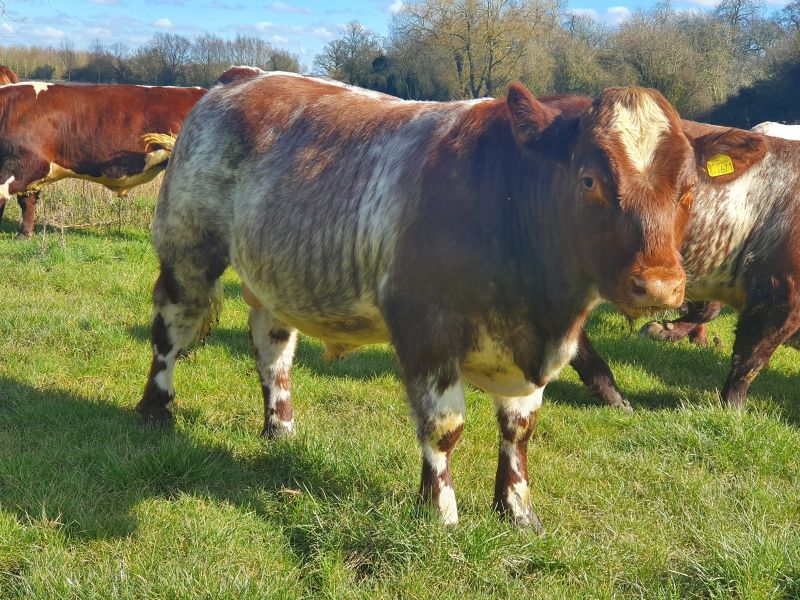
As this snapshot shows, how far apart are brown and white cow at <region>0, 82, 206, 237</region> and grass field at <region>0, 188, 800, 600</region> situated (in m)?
5.07

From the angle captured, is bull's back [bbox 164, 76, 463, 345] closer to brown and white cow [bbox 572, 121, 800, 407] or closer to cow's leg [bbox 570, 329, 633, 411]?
cow's leg [bbox 570, 329, 633, 411]

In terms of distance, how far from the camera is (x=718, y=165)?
310cm

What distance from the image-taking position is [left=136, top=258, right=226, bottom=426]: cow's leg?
459 centimetres

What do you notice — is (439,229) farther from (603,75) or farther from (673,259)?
(603,75)

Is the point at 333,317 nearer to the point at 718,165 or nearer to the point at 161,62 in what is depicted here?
the point at 718,165

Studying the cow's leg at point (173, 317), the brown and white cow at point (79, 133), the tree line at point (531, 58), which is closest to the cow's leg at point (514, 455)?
the cow's leg at point (173, 317)

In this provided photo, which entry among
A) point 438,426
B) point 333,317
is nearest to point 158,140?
point 333,317

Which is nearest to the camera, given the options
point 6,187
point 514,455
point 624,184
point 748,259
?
point 624,184

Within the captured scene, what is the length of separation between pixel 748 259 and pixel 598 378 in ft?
5.18

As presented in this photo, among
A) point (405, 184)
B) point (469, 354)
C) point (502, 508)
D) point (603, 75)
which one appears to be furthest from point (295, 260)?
point (603, 75)

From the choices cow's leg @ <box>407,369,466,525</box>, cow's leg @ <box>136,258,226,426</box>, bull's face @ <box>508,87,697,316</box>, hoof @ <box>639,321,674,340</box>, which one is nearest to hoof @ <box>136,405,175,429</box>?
cow's leg @ <box>136,258,226,426</box>

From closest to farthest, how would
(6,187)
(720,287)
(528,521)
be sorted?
(528,521), (720,287), (6,187)

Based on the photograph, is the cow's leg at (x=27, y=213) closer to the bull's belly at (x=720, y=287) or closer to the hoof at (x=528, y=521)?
the bull's belly at (x=720, y=287)

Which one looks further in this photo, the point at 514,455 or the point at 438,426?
the point at 514,455
